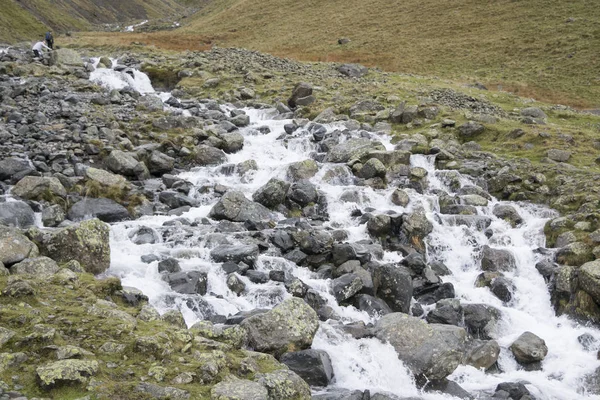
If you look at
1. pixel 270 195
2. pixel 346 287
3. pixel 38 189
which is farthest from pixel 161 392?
pixel 270 195

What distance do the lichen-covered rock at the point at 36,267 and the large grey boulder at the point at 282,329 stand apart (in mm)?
4940

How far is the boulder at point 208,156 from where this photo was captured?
25.1 m

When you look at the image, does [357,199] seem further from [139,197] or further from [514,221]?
[139,197]

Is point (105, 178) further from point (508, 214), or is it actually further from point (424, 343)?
point (508, 214)

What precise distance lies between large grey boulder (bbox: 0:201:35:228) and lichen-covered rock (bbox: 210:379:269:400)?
432 inches

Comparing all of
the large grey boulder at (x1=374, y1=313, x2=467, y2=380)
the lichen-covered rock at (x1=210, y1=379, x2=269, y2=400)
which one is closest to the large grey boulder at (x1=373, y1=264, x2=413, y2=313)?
the large grey boulder at (x1=374, y1=313, x2=467, y2=380)

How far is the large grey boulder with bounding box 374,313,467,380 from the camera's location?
1214cm

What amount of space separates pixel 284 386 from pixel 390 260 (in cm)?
958

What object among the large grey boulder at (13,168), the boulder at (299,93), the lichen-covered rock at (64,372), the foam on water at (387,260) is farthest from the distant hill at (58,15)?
the lichen-covered rock at (64,372)

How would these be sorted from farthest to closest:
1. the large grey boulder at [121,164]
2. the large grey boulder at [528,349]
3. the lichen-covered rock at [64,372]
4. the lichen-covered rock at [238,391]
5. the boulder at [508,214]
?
the large grey boulder at [121,164] < the boulder at [508,214] < the large grey boulder at [528,349] < the lichen-covered rock at [238,391] < the lichen-covered rock at [64,372]

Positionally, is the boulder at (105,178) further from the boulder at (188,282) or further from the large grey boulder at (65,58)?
the large grey boulder at (65,58)

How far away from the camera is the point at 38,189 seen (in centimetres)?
1831

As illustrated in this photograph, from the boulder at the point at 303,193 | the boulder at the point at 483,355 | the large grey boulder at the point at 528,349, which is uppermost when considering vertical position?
the boulder at the point at 303,193

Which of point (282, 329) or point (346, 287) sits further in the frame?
point (346, 287)
